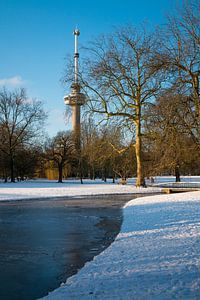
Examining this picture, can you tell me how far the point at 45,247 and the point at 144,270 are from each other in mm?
3672

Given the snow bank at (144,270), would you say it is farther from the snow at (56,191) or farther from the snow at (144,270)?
the snow at (56,191)

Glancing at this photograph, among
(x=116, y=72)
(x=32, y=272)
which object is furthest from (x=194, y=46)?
(x=116, y=72)

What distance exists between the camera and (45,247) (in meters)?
9.39

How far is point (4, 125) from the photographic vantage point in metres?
59.1

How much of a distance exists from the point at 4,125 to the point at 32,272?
5445 centimetres

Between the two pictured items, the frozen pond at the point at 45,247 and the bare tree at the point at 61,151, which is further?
the bare tree at the point at 61,151

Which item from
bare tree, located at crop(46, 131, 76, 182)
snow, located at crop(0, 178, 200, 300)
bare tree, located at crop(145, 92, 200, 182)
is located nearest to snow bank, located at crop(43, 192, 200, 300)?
snow, located at crop(0, 178, 200, 300)

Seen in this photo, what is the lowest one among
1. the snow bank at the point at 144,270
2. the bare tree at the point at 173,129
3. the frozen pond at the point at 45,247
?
the frozen pond at the point at 45,247

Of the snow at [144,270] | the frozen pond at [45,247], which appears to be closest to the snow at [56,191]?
the frozen pond at [45,247]

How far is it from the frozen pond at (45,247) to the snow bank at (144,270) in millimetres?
505

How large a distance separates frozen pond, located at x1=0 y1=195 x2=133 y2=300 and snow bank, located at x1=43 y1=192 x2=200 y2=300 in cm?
51

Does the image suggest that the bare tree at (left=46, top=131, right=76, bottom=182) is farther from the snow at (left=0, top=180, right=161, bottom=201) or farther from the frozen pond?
the frozen pond

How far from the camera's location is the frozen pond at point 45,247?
6410 millimetres

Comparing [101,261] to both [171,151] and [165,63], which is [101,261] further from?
[171,151]
